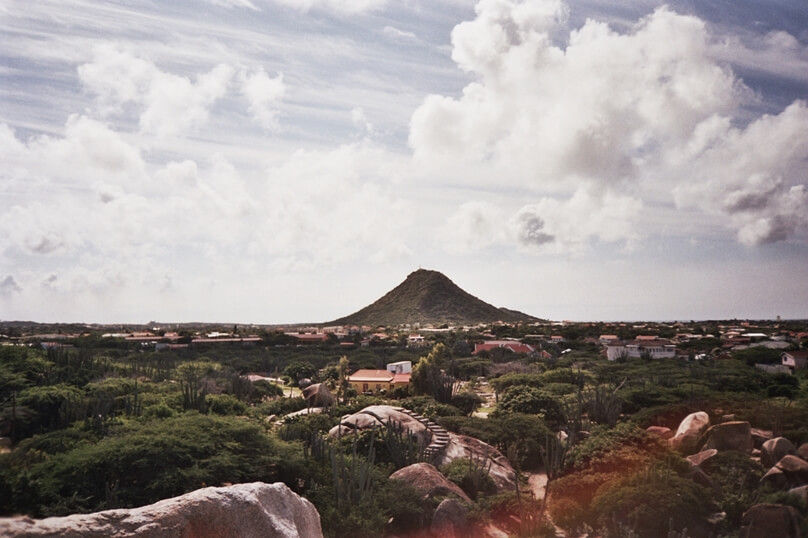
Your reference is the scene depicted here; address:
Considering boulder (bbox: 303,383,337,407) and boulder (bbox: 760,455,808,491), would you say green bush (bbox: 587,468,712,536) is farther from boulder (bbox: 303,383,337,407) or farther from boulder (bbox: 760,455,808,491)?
boulder (bbox: 303,383,337,407)

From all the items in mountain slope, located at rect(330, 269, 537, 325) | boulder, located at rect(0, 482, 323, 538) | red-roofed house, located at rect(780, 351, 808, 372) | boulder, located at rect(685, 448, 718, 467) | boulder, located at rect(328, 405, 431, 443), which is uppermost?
mountain slope, located at rect(330, 269, 537, 325)

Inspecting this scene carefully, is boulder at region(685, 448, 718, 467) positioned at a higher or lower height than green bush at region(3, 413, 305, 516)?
lower

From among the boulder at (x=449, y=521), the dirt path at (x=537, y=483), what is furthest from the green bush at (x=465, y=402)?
the boulder at (x=449, y=521)

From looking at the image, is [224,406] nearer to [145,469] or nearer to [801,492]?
[145,469]

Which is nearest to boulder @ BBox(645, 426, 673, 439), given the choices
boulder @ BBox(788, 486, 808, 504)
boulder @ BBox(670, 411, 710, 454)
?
boulder @ BBox(670, 411, 710, 454)

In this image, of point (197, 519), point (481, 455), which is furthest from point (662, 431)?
point (197, 519)

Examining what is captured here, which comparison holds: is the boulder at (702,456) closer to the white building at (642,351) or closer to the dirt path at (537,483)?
the dirt path at (537,483)
